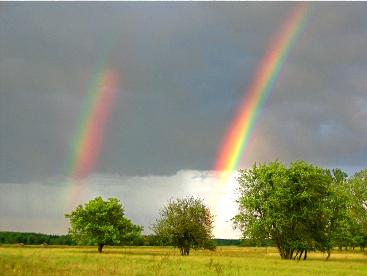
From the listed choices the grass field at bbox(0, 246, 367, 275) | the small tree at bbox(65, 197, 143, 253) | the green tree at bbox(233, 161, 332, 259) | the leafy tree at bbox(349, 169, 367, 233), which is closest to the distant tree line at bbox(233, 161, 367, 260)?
the green tree at bbox(233, 161, 332, 259)

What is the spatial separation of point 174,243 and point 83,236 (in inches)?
737

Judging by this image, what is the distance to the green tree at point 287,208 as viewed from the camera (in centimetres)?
6450

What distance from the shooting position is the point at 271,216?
6488cm

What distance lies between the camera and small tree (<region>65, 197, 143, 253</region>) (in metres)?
81.8

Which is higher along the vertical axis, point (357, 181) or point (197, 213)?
point (357, 181)

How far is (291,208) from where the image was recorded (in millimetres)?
65375

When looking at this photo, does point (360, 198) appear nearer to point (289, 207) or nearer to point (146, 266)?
point (289, 207)

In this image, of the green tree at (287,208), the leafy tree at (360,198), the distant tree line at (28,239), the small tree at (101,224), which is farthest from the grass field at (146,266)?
the distant tree line at (28,239)

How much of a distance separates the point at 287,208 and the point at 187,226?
1756 centimetres

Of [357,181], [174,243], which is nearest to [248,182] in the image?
[174,243]

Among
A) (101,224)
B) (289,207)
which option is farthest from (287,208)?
(101,224)

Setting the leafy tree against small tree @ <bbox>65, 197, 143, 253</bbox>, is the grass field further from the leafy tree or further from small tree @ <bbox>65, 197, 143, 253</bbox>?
the leafy tree

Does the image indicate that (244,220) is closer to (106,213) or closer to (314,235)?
(314,235)

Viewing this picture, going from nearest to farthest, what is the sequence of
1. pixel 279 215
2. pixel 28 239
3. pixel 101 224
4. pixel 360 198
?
pixel 279 215, pixel 101 224, pixel 360 198, pixel 28 239
